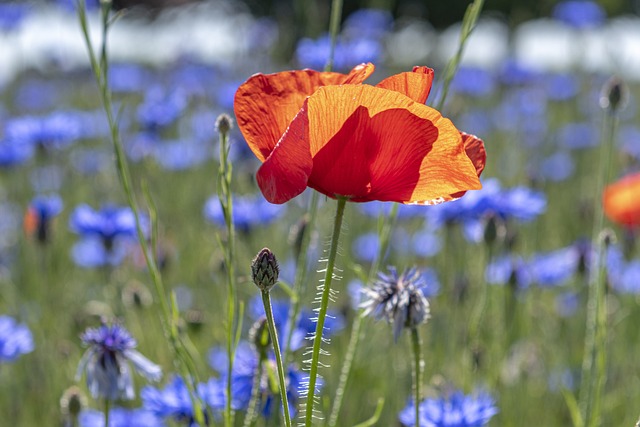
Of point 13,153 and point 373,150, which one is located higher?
point 13,153

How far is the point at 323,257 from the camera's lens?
97cm

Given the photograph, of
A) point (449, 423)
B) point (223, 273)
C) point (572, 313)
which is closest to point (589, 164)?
point (572, 313)

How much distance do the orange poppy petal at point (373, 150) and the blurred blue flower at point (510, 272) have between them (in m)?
0.89

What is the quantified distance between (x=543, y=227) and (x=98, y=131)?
6.14 feet

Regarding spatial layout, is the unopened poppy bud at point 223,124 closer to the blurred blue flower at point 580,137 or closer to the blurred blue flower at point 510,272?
the blurred blue flower at point 510,272

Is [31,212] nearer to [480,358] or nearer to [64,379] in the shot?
[64,379]

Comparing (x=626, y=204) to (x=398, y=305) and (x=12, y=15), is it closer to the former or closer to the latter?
(x=398, y=305)

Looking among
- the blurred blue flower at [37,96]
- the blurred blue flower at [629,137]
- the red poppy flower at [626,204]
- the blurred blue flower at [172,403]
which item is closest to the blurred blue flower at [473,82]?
the blurred blue flower at [629,137]

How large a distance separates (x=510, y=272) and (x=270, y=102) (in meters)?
1.01

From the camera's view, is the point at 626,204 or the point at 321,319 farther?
the point at 626,204

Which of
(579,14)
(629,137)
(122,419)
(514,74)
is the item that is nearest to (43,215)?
(122,419)

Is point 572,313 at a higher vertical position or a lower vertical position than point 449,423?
higher

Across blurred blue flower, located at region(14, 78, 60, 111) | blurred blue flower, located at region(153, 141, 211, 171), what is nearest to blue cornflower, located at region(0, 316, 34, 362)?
blurred blue flower, located at region(153, 141, 211, 171)

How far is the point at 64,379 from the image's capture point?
1745 millimetres
